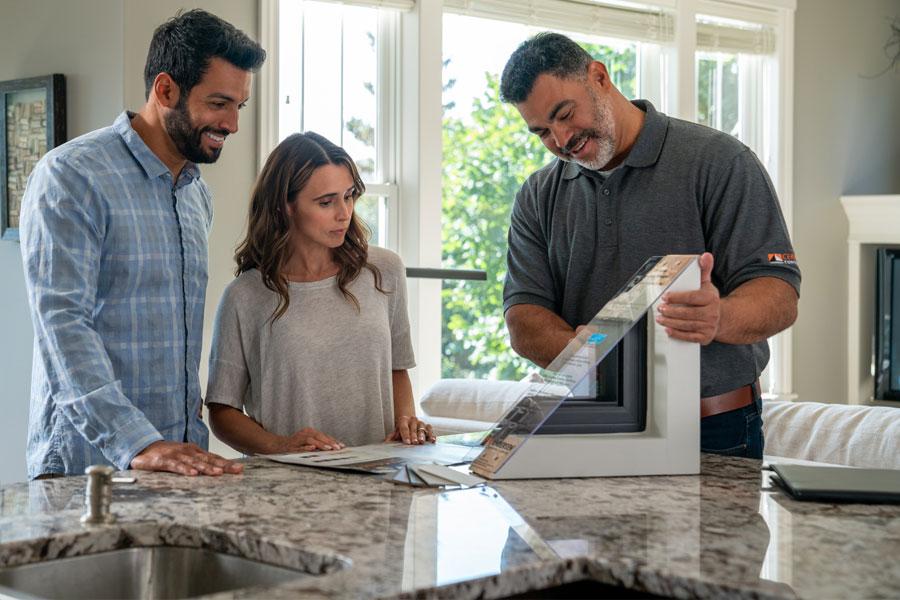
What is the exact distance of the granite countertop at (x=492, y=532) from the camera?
117 centimetres

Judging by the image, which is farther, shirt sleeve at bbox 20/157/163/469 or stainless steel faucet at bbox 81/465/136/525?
shirt sleeve at bbox 20/157/163/469

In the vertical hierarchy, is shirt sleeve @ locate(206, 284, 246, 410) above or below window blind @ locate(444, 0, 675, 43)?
below

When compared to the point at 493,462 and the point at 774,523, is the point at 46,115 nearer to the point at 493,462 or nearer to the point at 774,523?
the point at 493,462

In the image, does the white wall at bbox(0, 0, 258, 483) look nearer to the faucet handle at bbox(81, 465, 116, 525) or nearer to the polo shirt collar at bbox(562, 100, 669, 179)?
the polo shirt collar at bbox(562, 100, 669, 179)

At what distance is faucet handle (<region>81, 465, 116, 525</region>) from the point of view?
4.57 feet

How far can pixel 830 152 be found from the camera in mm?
5992

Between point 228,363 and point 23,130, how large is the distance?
2366 mm

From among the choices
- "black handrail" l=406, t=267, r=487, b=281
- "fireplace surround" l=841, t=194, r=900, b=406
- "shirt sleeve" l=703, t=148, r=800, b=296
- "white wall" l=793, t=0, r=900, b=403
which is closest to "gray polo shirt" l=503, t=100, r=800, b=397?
"shirt sleeve" l=703, t=148, r=800, b=296

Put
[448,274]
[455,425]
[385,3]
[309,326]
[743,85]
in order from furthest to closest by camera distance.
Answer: [743,85], [385,3], [448,274], [455,425], [309,326]

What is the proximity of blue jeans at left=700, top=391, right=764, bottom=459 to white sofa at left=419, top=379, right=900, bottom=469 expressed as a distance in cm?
60

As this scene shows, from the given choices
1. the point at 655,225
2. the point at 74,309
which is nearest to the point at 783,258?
the point at 655,225

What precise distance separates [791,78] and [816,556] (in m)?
4.93

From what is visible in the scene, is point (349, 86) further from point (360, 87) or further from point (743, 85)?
point (743, 85)

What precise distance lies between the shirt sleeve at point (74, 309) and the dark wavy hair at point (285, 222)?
1.36ft
